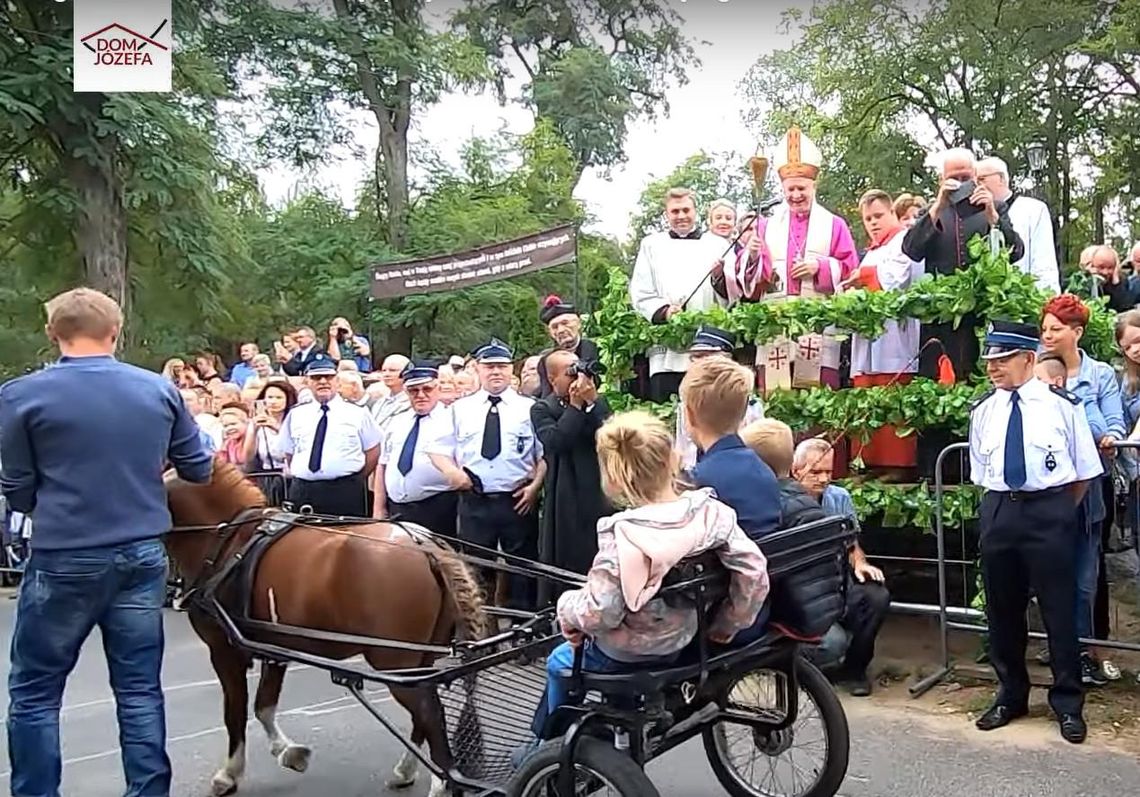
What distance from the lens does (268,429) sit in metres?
8.99

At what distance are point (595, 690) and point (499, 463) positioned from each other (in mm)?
3791

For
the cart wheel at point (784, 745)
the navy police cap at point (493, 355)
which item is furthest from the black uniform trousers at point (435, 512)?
the cart wheel at point (784, 745)

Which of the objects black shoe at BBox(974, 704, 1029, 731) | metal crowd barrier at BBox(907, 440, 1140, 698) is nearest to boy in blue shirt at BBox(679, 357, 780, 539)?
black shoe at BBox(974, 704, 1029, 731)

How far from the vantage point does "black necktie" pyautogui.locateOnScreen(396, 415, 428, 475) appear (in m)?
7.66

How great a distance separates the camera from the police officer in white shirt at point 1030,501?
5309 millimetres

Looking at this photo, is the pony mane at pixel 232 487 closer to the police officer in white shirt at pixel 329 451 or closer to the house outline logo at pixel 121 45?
the police officer in white shirt at pixel 329 451

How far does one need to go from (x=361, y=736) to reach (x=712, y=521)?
9.52 ft

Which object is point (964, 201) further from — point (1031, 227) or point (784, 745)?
point (784, 745)

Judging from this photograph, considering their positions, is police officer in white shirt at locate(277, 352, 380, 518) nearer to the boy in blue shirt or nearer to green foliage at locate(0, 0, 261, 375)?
the boy in blue shirt

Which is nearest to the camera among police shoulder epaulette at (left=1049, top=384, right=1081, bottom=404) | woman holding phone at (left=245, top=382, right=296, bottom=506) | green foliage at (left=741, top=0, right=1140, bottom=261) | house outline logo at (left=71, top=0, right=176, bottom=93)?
police shoulder epaulette at (left=1049, top=384, right=1081, bottom=404)

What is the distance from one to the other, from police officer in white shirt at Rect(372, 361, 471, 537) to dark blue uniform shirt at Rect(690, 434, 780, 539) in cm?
365

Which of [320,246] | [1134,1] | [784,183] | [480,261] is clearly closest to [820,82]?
[1134,1]

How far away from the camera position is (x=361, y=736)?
5.79m

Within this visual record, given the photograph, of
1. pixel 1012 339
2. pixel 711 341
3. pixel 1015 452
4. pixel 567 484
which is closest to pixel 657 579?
pixel 1015 452
